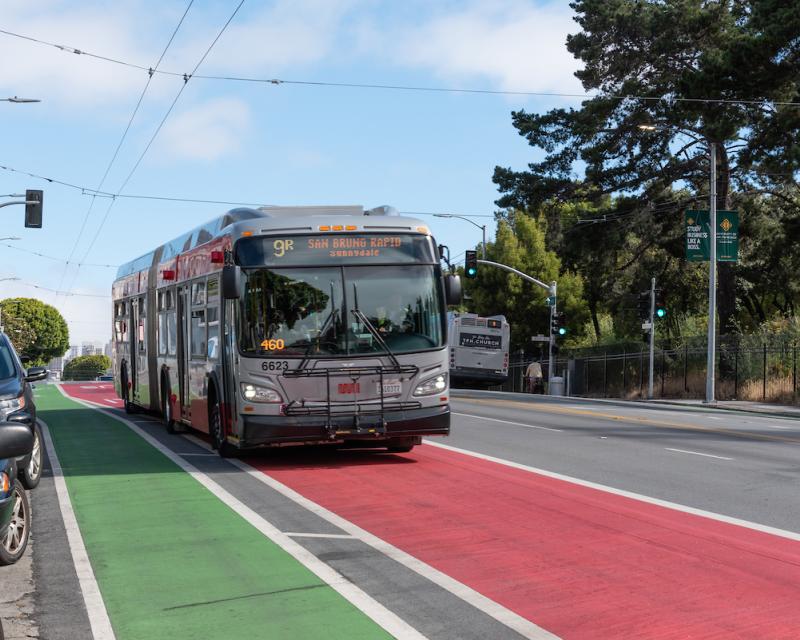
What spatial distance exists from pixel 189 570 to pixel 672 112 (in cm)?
3341

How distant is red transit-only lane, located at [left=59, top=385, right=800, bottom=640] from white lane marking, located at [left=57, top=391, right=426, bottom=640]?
28.3 inches

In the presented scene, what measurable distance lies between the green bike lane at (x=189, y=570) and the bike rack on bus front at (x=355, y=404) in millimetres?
1597

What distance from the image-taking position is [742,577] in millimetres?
7449

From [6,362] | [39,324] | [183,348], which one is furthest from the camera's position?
[39,324]

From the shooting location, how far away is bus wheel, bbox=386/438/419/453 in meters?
15.2

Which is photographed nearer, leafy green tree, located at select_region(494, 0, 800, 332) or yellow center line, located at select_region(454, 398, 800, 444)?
yellow center line, located at select_region(454, 398, 800, 444)

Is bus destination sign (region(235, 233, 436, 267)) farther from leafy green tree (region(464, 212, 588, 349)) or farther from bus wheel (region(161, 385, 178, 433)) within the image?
leafy green tree (region(464, 212, 588, 349))

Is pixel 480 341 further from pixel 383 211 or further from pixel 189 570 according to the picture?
pixel 189 570

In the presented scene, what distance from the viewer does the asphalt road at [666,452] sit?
1144 cm

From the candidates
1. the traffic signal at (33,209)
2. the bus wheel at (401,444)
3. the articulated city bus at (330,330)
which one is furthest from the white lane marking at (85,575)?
the traffic signal at (33,209)

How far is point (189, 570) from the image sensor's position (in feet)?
26.1

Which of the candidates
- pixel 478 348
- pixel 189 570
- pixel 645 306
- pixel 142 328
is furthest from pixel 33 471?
pixel 478 348

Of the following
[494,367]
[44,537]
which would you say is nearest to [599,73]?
[494,367]

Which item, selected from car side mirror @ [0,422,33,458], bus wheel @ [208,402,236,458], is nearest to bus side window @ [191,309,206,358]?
bus wheel @ [208,402,236,458]
